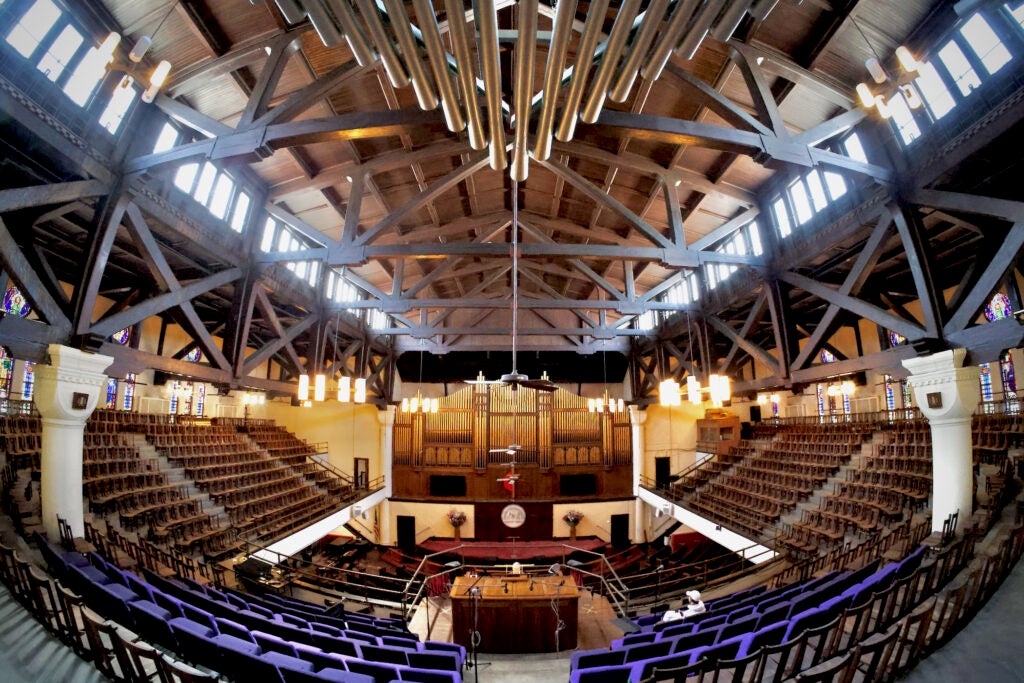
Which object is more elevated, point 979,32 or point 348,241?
point 979,32

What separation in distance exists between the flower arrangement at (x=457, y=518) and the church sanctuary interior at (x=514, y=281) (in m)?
4.87

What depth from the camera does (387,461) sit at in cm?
2145

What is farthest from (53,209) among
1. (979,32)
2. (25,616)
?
(979,32)

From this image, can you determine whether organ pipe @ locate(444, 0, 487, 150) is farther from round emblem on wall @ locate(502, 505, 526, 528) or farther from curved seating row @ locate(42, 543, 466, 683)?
round emblem on wall @ locate(502, 505, 526, 528)

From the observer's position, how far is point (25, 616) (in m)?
4.86

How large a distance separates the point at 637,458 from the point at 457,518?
8753 millimetres

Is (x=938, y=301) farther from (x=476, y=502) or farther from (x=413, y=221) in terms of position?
(x=476, y=502)

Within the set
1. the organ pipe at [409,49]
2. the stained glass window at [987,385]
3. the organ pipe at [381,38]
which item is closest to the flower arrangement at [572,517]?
the stained glass window at [987,385]

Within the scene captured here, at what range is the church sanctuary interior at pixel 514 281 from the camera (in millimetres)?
4383

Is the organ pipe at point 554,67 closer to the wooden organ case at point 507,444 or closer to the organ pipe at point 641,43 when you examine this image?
the organ pipe at point 641,43

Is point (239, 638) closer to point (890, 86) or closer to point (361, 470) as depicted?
point (890, 86)

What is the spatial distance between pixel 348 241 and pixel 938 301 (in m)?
9.94

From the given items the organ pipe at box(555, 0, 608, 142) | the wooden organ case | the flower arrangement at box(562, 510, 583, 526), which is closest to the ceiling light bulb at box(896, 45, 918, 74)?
the organ pipe at box(555, 0, 608, 142)

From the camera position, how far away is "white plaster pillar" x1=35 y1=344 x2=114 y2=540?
6012 millimetres
